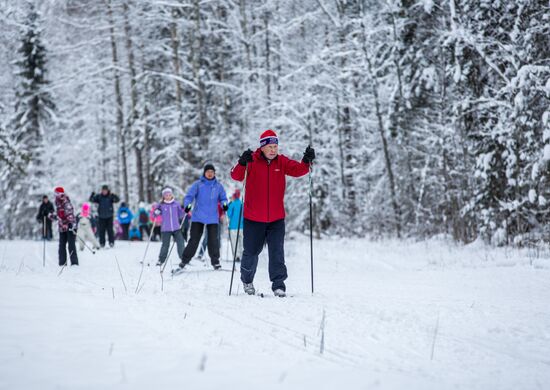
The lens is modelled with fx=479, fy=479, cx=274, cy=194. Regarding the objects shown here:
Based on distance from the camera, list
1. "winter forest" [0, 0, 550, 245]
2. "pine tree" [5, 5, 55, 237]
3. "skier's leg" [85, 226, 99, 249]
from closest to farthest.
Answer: "winter forest" [0, 0, 550, 245]
"skier's leg" [85, 226, 99, 249]
"pine tree" [5, 5, 55, 237]

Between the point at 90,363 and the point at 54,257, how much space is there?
11.4 meters

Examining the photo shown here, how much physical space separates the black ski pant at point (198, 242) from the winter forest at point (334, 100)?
342cm

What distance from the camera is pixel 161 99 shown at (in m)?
24.7

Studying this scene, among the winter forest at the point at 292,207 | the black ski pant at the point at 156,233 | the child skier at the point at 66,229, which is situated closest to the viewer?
the winter forest at the point at 292,207

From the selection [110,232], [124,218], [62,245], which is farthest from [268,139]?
[124,218]

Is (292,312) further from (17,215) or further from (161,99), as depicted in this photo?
(17,215)

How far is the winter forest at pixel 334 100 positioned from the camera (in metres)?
11.1

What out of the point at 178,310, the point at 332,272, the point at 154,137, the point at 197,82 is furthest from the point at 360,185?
the point at 178,310

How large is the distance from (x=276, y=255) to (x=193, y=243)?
10.6 feet

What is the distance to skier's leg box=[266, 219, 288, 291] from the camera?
5785mm

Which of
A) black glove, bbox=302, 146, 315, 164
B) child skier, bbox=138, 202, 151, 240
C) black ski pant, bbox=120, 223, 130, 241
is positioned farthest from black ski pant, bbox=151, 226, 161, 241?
black glove, bbox=302, 146, 315, 164

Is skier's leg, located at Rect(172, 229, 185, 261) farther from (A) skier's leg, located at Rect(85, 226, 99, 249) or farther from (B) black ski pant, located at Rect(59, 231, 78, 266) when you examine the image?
(A) skier's leg, located at Rect(85, 226, 99, 249)

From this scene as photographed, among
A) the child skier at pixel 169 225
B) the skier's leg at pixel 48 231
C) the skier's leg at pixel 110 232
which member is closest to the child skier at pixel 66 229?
the child skier at pixel 169 225

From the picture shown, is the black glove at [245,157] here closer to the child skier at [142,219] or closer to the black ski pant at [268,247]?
the black ski pant at [268,247]
